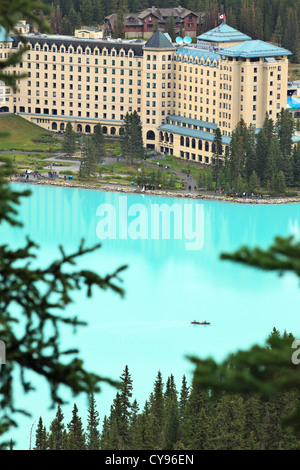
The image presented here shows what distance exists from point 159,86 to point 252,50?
30.6 feet

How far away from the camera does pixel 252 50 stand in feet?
264

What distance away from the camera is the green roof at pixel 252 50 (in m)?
80.6

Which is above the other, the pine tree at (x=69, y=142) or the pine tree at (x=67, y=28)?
the pine tree at (x=67, y=28)

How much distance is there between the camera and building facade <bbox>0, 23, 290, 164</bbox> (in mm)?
81750

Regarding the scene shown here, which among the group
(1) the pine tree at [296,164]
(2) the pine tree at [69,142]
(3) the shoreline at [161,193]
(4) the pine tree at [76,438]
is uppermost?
(2) the pine tree at [69,142]

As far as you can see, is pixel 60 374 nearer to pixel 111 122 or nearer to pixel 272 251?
pixel 272 251

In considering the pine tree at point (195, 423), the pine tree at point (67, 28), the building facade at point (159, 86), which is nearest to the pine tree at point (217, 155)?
the building facade at point (159, 86)

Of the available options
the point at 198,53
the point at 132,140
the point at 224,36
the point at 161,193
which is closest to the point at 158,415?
the point at 161,193

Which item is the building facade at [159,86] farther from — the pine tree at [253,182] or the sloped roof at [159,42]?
the pine tree at [253,182]

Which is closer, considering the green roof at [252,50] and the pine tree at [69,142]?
the green roof at [252,50]

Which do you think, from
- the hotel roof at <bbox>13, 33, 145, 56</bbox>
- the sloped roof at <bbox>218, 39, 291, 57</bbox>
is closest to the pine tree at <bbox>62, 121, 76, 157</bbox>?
the hotel roof at <bbox>13, 33, 145, 56</bbox>

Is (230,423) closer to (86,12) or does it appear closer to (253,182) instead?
(253,182)

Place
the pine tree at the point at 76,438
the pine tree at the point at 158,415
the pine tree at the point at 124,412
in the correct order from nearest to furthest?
1. the pine tree at the point at 76,438
2. the pine tree at the point at 158,415
3. the pine tree at the point at 124,412

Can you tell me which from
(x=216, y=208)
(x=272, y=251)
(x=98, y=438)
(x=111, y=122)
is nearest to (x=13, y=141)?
(x=111, y=122)
